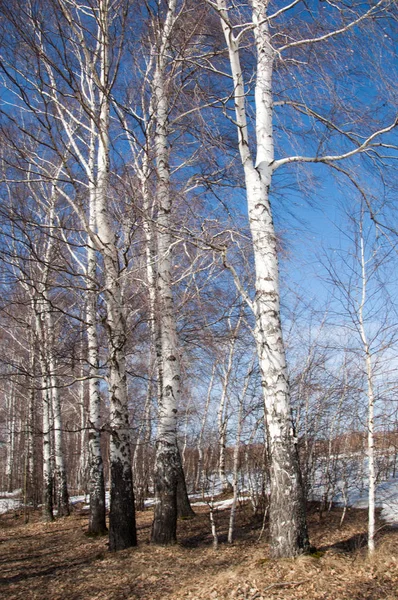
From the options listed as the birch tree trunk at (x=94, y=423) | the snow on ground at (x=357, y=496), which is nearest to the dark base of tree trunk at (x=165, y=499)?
the birch tree trunk at (x=94, y=423)

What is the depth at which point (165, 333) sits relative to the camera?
23.5 feet

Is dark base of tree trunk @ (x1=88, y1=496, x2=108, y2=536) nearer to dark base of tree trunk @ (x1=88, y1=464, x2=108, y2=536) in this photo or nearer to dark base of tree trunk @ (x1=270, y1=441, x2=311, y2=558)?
dark base of tree trunk @ (x1=88, y1=464, x2=108, y2=536)

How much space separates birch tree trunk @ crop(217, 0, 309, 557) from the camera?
4.68 meters

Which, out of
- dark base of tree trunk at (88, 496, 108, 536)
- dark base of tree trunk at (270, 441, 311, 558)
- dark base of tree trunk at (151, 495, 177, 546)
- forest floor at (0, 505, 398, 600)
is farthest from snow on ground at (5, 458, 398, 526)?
dark base of tree trunk at (270, 441, 311, 558)

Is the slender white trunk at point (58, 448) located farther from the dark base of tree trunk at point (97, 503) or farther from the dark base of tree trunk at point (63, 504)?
the dark base of tree trunk at point (97, 503)

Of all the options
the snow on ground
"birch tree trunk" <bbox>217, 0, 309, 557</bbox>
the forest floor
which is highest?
"birch tree trunk" <bbox>217, 0, 309, 557</bbox>

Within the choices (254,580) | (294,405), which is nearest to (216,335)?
(294,405)

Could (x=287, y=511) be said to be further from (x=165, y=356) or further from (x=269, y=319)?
(x=165, y=356)

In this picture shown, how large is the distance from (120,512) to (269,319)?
3882 millimetres

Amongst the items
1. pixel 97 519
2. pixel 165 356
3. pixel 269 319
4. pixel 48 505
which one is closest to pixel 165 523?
pixel 165 356

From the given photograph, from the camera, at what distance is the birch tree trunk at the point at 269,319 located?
4684mm

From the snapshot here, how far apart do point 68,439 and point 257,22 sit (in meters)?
30.4

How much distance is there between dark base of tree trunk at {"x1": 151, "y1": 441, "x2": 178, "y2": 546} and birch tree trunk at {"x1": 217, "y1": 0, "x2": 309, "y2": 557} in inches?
94.1

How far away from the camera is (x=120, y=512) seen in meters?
6.68
